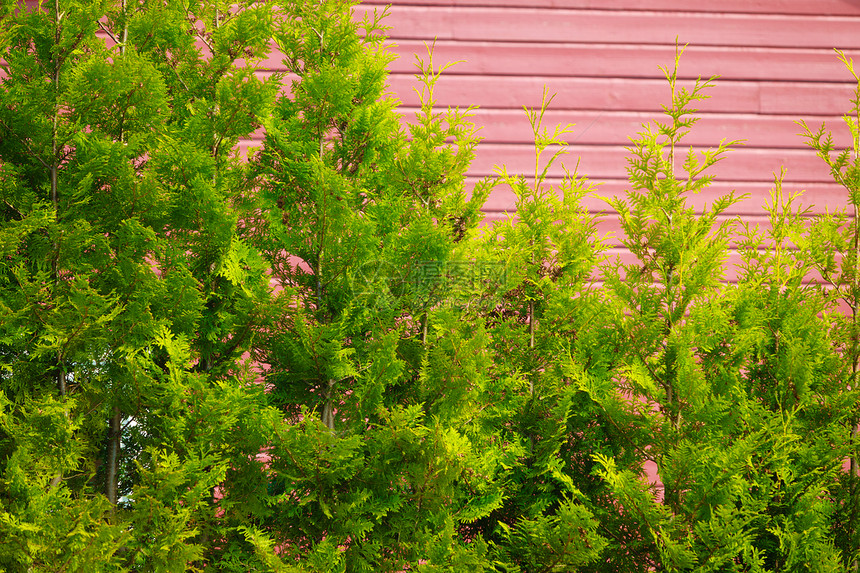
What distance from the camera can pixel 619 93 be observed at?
19.1ft

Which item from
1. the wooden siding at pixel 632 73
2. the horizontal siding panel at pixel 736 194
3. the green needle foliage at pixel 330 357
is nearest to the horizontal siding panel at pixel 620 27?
the wooden siding at pixel 632 73

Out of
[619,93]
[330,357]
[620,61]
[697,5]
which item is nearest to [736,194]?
[619,93]

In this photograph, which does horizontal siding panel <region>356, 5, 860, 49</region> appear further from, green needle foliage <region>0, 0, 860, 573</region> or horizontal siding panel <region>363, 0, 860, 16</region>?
green needle foliage <region>0, 0, 860, 573</region>

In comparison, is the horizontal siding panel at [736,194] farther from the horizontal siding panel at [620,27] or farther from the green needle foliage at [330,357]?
Result: the green needle foliage at [330,357]

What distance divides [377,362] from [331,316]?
46cm

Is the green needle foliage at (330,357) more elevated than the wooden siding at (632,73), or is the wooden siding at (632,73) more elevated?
the wooden siding at (632,73)

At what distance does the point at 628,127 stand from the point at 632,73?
0.50 m

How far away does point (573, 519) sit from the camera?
3578mm

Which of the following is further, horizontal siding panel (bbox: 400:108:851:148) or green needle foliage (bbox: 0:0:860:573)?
horizontal siding panel (bbox: 400:108:851:148)

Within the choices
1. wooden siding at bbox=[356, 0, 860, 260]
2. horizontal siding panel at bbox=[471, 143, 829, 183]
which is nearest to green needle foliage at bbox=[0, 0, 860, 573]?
horizontal siding panel at bbox=[471, 143, 829, 183]

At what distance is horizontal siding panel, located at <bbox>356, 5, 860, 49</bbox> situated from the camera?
18.8 feet

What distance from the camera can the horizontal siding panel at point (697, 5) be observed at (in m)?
5.76

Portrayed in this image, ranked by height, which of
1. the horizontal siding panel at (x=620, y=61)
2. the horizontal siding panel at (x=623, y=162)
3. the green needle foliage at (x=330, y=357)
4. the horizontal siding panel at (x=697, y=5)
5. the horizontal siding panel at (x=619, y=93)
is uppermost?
the horizontal siding panel at (x=697, y=5)

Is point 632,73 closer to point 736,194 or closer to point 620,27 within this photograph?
point 620,27
